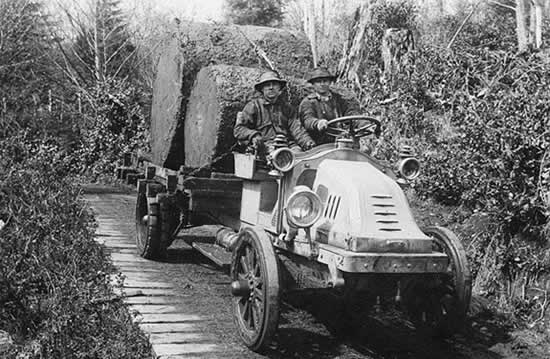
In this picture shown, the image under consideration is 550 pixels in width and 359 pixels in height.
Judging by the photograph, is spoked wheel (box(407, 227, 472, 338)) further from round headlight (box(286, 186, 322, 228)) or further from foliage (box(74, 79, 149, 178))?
foliage (box(74, 79, 149, 178))

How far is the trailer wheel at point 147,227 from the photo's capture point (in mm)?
8453

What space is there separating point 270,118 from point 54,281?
2.95 metres

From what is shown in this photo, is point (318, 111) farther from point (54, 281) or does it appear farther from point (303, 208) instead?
point (54, 281)

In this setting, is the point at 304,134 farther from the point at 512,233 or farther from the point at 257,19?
the point at 257,19

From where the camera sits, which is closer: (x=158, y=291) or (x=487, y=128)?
(x=158, y=291)

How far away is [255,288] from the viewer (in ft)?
18.5

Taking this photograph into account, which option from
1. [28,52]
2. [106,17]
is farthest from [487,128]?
[106,17]

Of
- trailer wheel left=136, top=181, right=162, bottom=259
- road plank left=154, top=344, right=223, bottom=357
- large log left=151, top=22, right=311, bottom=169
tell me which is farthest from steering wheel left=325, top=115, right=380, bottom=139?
trailer wheel left=136, top=181, right=162, bottom=259

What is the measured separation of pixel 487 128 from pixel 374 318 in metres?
2.63

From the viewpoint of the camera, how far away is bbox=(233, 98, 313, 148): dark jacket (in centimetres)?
711

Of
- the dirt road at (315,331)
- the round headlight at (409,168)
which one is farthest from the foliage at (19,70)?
the round headlight at (409,168)

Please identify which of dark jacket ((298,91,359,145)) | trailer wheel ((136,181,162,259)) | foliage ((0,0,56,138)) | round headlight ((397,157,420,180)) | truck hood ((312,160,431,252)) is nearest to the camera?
truck hood ((312,160,431,252))

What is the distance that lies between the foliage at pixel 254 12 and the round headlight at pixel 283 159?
28.0 meters

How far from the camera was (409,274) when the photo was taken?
5.33 m
